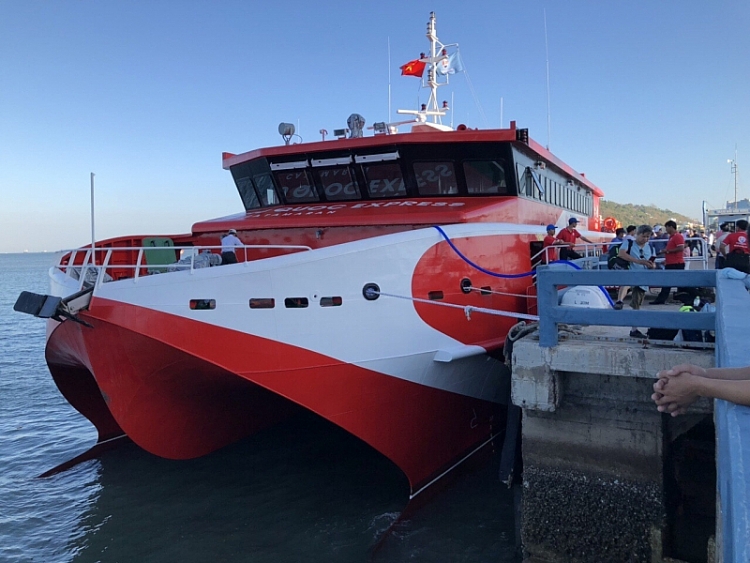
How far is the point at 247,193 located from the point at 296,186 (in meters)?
1.24

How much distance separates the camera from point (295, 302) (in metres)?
6.00

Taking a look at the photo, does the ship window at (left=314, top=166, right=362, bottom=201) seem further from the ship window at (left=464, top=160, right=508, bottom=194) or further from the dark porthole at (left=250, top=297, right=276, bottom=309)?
the dark porthole at (left=250, top=297, right=276, bottom=309)

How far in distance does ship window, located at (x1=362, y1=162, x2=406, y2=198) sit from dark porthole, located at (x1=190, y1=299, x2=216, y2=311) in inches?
140

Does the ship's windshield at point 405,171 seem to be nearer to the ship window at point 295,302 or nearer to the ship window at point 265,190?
the ship window at point 265,190

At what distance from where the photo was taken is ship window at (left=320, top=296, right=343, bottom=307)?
20.0 ft

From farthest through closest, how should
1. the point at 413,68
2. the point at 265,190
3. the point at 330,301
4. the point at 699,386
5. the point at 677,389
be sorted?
1. the point at 413,68
2. the point at 265,190
3. the point at 330,301
4. the point at 677,389
5. the point at 699,386

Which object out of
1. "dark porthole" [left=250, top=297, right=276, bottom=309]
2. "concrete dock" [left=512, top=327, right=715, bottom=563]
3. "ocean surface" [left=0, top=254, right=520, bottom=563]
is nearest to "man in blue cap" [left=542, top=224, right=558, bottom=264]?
"ocean surface" [left=0, top=254, right=520, bottom=563]

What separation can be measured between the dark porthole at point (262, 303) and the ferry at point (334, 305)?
1 centimetres

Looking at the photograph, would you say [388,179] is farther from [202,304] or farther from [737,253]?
[737,253]

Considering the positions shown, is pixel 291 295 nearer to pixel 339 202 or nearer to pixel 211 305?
pixel 211 305

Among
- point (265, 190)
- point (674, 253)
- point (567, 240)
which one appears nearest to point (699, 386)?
point (674, 253)

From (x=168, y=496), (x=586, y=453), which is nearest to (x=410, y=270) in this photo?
(x=586, y=453)

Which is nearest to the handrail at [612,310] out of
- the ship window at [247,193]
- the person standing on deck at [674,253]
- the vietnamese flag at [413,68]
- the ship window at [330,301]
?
the ship window at [330,301]

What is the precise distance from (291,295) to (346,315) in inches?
24.2
